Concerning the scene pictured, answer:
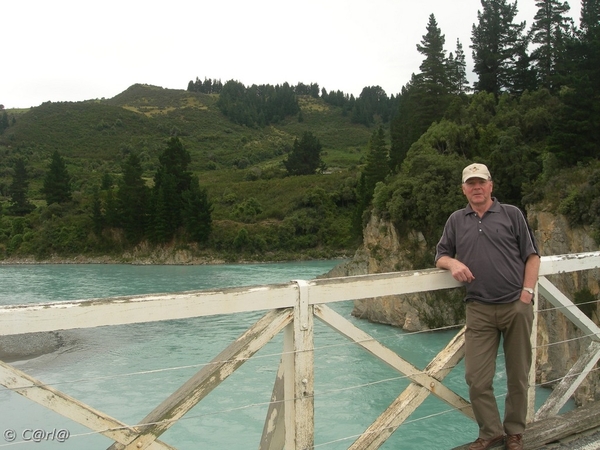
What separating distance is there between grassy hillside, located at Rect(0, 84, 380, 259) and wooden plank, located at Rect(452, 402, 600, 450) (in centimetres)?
4567

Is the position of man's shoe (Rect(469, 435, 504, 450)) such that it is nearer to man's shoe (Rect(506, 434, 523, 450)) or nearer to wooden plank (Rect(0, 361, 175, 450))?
man's shoe (Rect(506, 434, 523, 450))

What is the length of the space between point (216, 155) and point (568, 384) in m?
86.3

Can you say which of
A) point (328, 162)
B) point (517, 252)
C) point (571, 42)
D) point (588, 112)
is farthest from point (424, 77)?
point (328, 162)

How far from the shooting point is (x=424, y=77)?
34.6 meters

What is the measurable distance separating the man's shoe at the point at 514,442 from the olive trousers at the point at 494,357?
1.1 inches

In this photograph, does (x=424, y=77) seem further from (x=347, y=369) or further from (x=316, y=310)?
(x=316, y=310)

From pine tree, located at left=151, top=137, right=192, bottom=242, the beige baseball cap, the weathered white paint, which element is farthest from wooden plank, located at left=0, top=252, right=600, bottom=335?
pine tree, located at left=151, top=137, right=192, bottom=242

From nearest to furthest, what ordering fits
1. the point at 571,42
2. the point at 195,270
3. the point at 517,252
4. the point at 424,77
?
the point at 517,252
the point at 571,42
the point at 424,77
the point at 195,270

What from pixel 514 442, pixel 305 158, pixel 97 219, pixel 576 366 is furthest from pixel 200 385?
pixel 305 158

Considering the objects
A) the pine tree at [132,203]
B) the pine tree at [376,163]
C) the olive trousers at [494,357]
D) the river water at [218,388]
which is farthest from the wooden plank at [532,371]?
the pine tree at [132,203]

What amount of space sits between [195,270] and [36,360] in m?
25.8

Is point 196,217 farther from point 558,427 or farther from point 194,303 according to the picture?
point 194,303

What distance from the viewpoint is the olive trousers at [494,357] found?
10.5 ft

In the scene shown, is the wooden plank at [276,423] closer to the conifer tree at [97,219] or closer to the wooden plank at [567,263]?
the wooden plank at [567,263]
